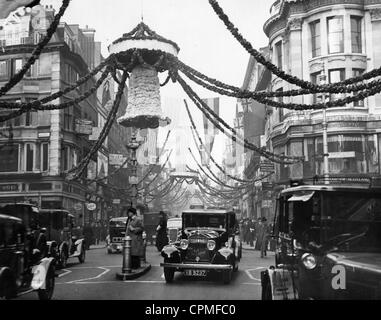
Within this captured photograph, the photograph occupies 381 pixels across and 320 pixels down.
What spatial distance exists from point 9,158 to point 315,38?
1333 cm

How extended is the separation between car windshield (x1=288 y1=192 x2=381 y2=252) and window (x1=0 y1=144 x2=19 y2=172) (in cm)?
1127

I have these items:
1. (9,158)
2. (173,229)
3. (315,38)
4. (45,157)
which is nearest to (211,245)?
(9,158)

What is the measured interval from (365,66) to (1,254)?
17559 mm

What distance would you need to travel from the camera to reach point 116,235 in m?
22.5

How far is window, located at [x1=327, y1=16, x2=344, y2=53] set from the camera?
1880 cm

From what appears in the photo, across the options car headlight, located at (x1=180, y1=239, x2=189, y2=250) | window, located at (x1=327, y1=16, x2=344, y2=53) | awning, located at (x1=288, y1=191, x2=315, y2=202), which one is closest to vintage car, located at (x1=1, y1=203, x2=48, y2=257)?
car headlight, located at (x1=180, y1=239, x2=189, y2=250)

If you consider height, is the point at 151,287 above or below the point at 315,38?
below

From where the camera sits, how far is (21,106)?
9086mm

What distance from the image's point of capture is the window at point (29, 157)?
15644 mm

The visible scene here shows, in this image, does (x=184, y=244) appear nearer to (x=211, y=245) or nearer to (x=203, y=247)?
(x=203, y=247)

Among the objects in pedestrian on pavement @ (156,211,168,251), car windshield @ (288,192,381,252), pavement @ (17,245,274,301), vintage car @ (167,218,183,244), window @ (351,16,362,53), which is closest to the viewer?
car windshield @ (288,192,381,252)

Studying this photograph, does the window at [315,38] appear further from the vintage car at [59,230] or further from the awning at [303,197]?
the awning at [303,197]

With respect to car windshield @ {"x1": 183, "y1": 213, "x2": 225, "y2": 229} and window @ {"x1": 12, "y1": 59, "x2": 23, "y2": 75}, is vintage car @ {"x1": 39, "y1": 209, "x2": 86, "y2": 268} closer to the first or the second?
car windshield @ {"x1": 183, "y1": 213, "x2": 225, "y2": 229}

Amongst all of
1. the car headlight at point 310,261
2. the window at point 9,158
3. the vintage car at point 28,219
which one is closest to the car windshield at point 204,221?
the vintage car at point 28,219
